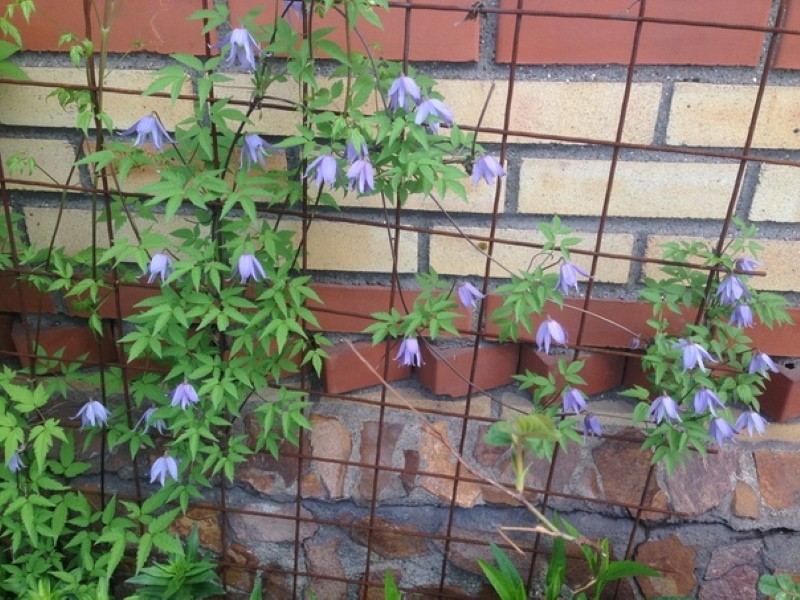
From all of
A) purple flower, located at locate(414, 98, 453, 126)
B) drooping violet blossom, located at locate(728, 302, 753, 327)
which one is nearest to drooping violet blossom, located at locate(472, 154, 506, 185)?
purple flower, located at locate(414, 98, 453, 126)

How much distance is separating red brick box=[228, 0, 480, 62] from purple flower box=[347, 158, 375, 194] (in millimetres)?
253

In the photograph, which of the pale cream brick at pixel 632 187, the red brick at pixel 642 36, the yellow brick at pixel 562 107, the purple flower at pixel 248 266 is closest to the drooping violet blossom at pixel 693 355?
the pale cream brick at pixel 632 187

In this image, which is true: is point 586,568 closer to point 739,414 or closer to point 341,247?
point 739,414

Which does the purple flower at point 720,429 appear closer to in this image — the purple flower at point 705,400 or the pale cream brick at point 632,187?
the purple flower at point 705,400

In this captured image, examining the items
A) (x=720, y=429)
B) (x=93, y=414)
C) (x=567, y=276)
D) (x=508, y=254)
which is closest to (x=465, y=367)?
(x=508, y=254)

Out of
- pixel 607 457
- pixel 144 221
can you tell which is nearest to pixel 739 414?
pixel 607 457

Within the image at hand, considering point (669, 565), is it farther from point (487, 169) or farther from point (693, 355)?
point (487, 169)

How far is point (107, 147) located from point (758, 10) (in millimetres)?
1108

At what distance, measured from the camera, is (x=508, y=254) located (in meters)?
1.48

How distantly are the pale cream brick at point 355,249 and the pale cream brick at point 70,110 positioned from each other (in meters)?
0.34

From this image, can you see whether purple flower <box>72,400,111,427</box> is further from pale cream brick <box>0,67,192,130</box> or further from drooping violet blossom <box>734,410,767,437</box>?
drooping violet blossom <box>734,410,767,437</box>

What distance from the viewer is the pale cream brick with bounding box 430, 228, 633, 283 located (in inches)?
57.2

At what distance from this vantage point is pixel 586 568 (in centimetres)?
162

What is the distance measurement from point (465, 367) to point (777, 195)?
2.18ft
